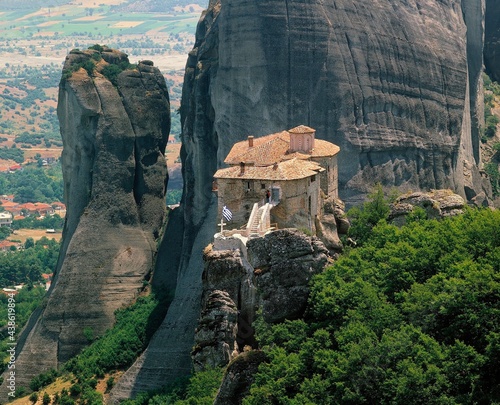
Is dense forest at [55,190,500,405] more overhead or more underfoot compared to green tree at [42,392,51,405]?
more overhead

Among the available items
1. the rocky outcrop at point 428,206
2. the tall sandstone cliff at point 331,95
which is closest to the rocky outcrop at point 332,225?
the rocky outcrop at point 428,206

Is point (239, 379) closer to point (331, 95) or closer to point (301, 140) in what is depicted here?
point (301, 140)

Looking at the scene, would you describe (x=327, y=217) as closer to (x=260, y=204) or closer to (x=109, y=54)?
(x=260, y=204)

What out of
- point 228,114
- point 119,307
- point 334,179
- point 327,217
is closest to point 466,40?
point 228,114

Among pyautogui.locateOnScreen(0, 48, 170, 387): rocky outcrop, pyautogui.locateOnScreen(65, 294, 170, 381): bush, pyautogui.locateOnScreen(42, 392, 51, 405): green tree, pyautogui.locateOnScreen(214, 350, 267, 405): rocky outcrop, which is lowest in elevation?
pyautogui.locateOnScreen(42, 392, 51, 405): green tree

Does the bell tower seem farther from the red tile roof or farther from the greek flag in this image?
the greek flag

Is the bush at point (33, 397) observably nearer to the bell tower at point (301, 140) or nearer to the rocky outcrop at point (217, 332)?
the bell tower at point (301, 140)

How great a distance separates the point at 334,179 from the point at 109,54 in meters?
30.1

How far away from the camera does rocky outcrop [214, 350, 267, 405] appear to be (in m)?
45.0

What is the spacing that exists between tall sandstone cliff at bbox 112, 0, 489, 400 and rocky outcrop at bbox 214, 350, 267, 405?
31.1 metres

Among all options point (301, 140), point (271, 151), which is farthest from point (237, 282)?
point (301, 140)

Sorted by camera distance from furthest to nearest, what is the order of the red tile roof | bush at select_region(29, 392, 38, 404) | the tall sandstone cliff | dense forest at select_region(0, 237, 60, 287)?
1. dense forest at select_region(0, 237, 60, 287)
2. the tall sandstone cliff
3. bush at select_region(29, 392, 38, 404)
4. the red tile roof

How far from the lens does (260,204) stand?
186 ft

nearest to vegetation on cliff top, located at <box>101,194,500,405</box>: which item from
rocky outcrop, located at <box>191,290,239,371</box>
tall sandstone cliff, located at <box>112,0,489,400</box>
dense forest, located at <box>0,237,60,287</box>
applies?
rocky outcrop, located at <box>191,290,239,371</box>
